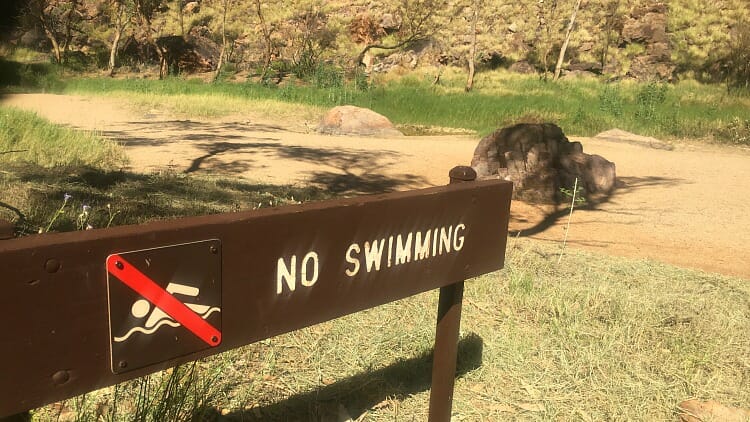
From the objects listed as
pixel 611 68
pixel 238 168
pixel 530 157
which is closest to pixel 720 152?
pixel 530 157

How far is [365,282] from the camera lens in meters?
1.51

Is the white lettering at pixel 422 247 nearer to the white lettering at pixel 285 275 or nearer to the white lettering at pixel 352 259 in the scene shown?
the white lettering at pixel 352 259

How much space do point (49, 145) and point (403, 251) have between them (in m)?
6.64

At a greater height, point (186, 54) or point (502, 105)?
point (186, 54)

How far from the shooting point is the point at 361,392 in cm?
249

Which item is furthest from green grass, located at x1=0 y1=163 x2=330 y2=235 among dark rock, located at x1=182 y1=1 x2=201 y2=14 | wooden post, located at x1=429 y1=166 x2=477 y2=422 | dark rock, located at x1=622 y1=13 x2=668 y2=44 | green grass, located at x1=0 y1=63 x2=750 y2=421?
dark rock, located at x1=182 y1=1 x2=201 y2=14

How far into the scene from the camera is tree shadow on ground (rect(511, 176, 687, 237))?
6495 millimetres

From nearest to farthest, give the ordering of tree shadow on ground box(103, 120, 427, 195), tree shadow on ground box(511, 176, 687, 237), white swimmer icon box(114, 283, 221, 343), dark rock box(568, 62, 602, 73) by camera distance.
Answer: white swimmer icon box(114, 283, 221, 343)
tree shadow on ground box(511, 176, 687, 237)
tree shadow on ground box(103, 120, 427, 195)
dark rock box(568, 62, 602, 73)

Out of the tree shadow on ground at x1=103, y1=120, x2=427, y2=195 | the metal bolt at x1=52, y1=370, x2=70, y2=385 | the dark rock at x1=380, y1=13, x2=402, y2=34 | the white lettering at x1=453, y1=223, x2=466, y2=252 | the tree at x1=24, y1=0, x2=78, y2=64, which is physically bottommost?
Answer: the tree shadow on ground at x1=103, y1=120, x2=427, y2=195

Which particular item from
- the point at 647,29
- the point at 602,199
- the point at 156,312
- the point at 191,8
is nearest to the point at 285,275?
the point at 156,312

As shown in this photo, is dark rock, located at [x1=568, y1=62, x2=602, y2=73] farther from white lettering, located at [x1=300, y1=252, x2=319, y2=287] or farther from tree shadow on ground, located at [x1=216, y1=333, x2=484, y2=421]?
white lettering, located at [x1=300, y1=252, x2=319, y2=287]

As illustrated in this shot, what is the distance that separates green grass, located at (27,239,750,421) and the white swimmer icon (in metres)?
0.84

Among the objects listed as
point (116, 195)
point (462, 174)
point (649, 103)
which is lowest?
point (116, 195)

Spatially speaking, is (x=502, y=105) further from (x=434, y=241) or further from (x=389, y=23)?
(x=389, y=23)
